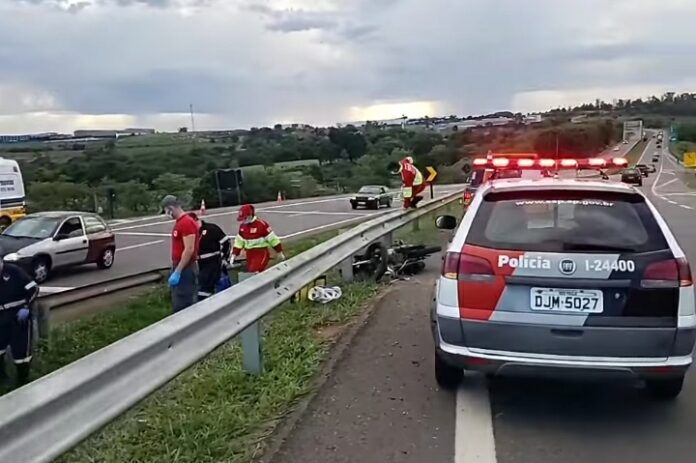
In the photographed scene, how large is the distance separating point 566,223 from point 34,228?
15338 millimetres

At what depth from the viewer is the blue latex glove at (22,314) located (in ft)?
25.7

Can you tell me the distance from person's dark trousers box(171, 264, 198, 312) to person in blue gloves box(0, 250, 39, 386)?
2442 millimetres

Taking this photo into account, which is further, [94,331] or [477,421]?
[94,331]

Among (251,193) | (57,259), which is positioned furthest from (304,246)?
(251,193)

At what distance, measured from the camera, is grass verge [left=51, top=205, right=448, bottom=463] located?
14.1 feet

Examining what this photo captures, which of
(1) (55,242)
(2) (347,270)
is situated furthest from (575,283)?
(1) (55,242)

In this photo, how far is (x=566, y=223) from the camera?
5.10 metres

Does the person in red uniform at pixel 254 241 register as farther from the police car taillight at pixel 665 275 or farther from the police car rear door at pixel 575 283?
the police car taillight at pixel 665 275

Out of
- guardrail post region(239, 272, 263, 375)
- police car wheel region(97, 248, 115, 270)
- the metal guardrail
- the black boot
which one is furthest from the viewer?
police car wheel region(97, 248, 115, 270)

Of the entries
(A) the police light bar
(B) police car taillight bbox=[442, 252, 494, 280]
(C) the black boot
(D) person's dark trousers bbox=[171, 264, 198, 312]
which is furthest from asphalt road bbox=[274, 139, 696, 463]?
(A) the police light bar

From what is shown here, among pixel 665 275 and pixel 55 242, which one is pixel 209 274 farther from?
pixel 665 275

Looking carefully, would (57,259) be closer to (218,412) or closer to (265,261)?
(265,261)

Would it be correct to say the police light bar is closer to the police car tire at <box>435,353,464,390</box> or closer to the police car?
the police car

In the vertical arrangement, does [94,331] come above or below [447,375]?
below
